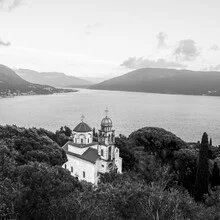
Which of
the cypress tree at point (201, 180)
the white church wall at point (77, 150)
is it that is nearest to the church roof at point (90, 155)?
the white church wall at point (77, 150)

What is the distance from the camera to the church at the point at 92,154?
31.8m

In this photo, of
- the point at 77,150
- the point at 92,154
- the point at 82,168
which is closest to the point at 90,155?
the point at 92,154

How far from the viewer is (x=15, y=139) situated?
34000 mm

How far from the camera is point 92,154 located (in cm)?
3303

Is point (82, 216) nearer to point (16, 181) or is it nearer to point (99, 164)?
point (16, 181)

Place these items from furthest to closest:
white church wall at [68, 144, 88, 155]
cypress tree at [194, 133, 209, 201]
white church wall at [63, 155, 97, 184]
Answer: white church wall at [68, 144, 88, 155] < white church wall at [63, 155, 97, 184] < cypress tree at [194, 133, 209, 201]

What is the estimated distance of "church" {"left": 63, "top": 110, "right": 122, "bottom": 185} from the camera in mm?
31828

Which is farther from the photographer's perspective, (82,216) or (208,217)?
(208,217)

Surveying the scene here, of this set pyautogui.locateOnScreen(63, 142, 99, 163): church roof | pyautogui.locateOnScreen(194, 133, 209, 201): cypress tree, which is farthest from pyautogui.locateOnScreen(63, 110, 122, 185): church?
pyautogui.locateOnScreen(194, 133, 209, 201): cypress tree

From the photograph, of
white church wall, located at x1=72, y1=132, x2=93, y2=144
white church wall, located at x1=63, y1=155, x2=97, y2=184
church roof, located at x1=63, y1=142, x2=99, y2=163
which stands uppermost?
white church wall, located at x1=72, y1=132, x2=93, y2=144

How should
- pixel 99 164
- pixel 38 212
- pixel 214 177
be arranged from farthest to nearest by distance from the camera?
pixel 214 177, pixel 99 164, pixel 38 212

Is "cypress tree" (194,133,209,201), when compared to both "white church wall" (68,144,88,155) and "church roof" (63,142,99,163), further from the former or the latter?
"white church wall" (68,144,88,155)

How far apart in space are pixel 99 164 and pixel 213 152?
24.8 metres

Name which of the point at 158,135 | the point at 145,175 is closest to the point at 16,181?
the point at 145,175
